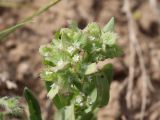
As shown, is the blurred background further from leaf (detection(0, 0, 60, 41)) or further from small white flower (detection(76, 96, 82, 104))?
small white flower (detection(76, 96, 82, 104))

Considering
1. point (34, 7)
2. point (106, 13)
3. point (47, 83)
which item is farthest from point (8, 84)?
point (106, 13)

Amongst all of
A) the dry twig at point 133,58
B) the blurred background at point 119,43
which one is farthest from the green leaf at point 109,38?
the dry twig at point 133,58

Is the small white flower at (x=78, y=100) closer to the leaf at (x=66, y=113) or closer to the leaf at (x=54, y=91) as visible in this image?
the leaf at (x=66, y=113)

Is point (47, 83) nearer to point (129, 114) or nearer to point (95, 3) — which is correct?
point (129, 114)

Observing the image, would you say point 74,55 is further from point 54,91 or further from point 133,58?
point 133,58

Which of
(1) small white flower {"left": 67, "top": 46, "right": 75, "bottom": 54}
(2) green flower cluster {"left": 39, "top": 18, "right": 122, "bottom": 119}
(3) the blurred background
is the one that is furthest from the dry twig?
(1) small white flower {"left": 67, "top": 46, "right": 75, "bottom": 54}

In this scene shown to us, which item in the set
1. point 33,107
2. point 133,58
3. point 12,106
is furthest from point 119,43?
point 12,106
